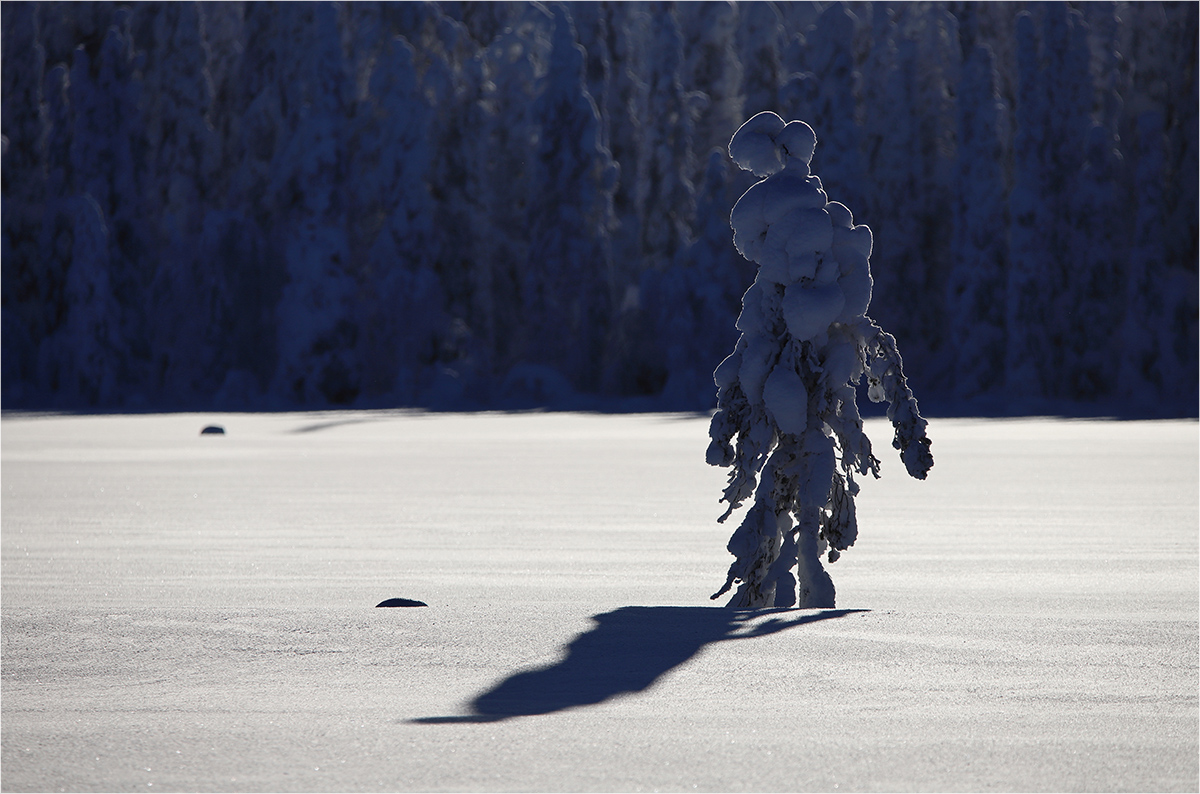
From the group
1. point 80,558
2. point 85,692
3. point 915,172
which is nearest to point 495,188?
point 915,172

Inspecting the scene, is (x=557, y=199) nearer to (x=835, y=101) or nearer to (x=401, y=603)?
(x=835, y=101)

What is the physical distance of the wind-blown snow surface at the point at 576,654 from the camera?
355 cm

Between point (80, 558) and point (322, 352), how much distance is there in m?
44.1

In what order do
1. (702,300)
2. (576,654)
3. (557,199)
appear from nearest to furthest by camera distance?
(576,654) < (702,300) < (557,199)

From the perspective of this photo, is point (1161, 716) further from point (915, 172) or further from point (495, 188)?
point (495, 188)

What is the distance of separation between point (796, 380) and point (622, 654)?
1.72m

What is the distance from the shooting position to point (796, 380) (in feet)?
19.8

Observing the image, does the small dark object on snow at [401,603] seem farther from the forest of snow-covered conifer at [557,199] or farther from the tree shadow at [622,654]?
the forest of snow-covered conifer at [557,199]

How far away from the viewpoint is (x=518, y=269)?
56.8 meters

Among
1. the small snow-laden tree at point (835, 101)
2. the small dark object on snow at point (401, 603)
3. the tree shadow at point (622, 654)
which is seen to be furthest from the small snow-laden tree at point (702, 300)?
the tree shadow at point (622, 654)

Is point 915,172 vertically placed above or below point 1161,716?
above

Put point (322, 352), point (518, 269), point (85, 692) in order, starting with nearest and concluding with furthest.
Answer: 1. point (85, 692)
2. point (322, 352)
3. point (518, 269)

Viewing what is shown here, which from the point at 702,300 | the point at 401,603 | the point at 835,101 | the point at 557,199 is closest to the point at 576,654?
the point at 401,603

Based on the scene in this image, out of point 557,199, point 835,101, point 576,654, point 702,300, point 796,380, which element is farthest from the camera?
point 557,199
